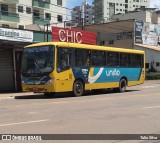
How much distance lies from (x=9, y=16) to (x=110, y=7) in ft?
111

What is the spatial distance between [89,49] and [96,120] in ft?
38.9

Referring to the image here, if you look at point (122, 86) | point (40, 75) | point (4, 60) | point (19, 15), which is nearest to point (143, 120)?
point (40, 75)

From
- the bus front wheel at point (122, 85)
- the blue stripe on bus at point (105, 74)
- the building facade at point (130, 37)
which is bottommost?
the bus front wheel at point (122, 85)

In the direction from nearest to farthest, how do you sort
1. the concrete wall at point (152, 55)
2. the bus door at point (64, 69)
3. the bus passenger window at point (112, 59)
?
the bus door at point (64, 69) < the bus passenger window at point (112, 59) < the concrete wall at point (152, 55)

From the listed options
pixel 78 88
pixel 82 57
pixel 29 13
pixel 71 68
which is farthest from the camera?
pixel 29 13

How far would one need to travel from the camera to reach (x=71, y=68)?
71.5ft

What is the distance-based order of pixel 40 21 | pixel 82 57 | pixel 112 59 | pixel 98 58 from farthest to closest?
pixel 40 21, pixel 112 59, pixel 98 58, pixel 82 57

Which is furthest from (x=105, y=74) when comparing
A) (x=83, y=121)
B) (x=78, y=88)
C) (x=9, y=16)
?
(x=9, y=16)

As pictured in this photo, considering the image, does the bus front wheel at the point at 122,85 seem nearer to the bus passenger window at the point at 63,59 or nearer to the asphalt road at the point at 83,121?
the bus passenger window at the point at 63,59

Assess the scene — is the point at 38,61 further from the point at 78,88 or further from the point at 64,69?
the point at 78,88

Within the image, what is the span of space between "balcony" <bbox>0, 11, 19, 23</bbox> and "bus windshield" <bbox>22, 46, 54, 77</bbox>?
41.9 meters

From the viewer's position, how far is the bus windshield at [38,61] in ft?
67.9

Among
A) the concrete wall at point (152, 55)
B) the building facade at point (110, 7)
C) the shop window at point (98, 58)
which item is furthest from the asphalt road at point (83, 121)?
the building facade at point (110, 7)

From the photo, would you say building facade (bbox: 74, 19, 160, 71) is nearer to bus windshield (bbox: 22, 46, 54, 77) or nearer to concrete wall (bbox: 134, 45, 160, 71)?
concrete wall (bbox: 134, 45, 160, 71)
